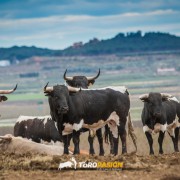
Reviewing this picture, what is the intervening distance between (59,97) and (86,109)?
966 mm

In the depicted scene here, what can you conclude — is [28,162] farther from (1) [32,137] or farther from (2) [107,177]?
(1) [32,137]

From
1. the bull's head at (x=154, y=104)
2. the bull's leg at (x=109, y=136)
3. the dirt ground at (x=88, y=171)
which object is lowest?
the bull's leg at (x=109, y=136)

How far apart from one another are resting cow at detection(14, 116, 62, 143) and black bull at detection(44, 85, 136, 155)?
16.7 feet

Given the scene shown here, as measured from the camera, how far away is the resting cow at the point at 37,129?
24.7 meters

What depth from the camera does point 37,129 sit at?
25.3 m

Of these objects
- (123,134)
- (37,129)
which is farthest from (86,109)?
(37,129)

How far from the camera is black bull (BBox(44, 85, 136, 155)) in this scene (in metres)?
18.0

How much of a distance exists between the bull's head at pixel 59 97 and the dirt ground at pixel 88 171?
1.87m

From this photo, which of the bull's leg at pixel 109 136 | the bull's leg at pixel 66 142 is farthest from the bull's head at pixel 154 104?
the bull's leg at pixel 66 142

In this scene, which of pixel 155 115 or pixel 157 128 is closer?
pixel 155 115

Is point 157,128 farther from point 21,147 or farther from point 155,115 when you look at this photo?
point 21,147

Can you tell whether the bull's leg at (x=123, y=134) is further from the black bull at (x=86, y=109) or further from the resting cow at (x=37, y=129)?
the resting cow at (x=37, y=129)

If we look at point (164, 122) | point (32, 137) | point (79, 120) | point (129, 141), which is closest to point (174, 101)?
point (164, 122)

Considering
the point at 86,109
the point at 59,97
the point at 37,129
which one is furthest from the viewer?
the point at 37,129
